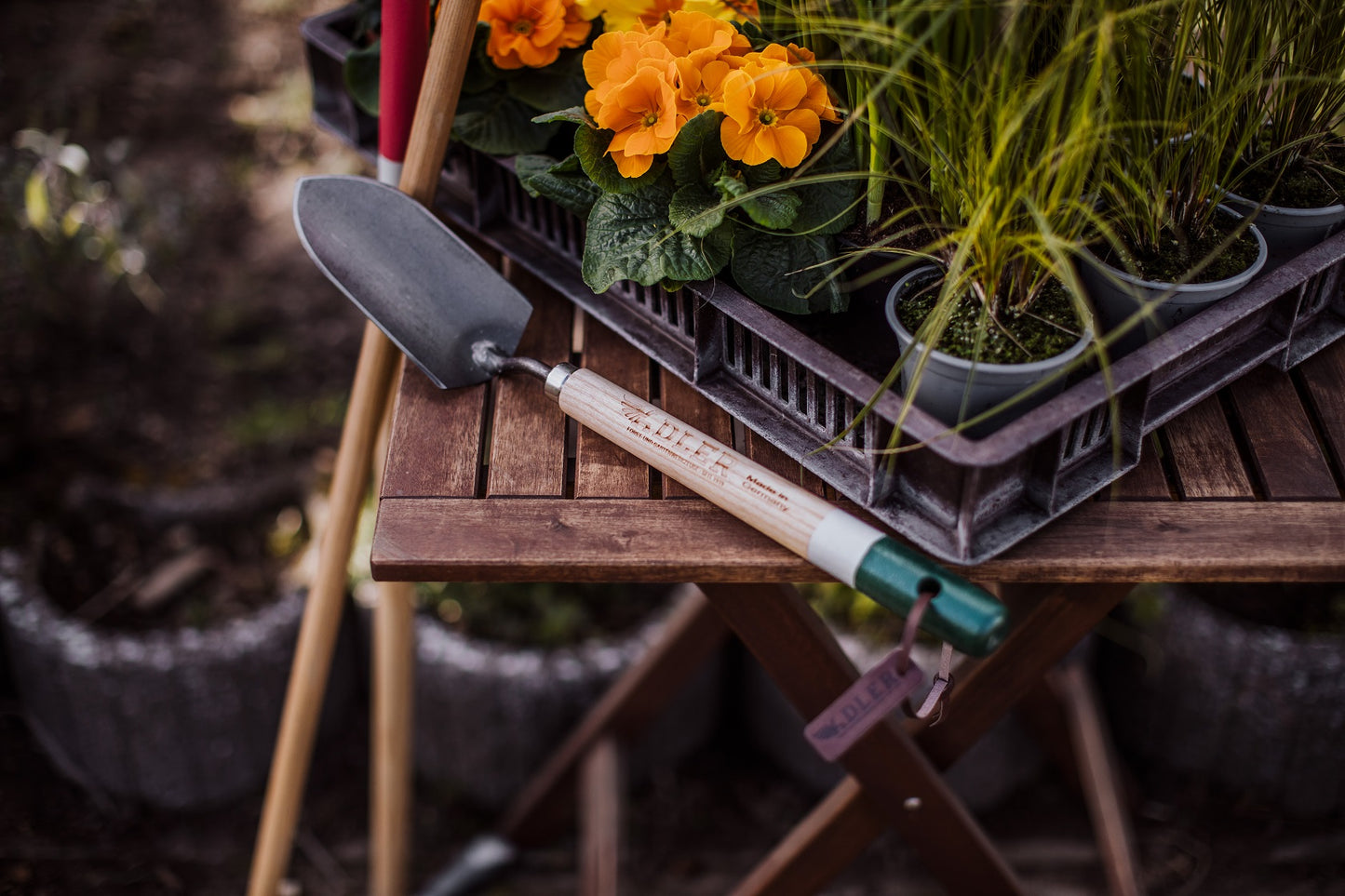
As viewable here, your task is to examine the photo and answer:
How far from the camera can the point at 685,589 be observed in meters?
1.90

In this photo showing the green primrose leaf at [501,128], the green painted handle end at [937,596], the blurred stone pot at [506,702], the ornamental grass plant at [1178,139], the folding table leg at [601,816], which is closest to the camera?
the green painted handle end at [937,596]

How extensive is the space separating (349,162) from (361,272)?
207cm

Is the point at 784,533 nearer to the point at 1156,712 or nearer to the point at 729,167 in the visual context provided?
the point at 729,167

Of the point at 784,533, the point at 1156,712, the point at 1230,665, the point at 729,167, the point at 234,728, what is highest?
the point at 729,167

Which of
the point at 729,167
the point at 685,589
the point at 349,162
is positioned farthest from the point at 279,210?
the point at 729,167

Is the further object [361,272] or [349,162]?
[349,162]

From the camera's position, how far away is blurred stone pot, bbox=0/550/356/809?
1.69m

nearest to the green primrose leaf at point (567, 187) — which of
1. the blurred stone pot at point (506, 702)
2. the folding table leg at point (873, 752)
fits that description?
the folding table leg at point (873, 752)

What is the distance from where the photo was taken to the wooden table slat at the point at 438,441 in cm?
94

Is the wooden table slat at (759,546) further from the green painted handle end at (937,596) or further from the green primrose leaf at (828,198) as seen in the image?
the green primrose leaf at (828,198)

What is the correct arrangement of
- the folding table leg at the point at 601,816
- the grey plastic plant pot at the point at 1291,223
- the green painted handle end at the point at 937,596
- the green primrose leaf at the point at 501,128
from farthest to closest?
the folding table leg at the point at 601,816, the green primrose leaf at the point at 501,128, the grey plastic plant pot at the point at 1291,223, the green painted handle end at the point at 937,596

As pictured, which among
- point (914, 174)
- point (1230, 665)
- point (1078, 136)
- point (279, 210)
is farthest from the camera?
point (279, 210)

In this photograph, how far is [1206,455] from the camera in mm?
947

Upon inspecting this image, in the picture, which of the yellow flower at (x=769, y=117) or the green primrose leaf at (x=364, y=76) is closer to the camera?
the yellow flower at (x=769, y=117)
